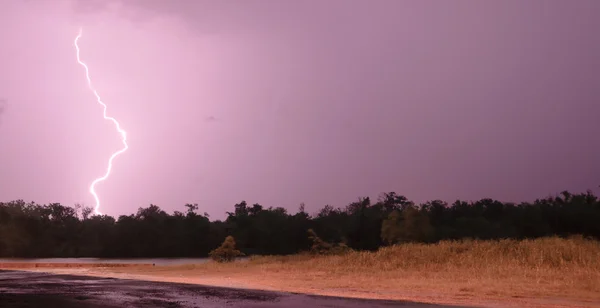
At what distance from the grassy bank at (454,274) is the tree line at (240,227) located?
192 ft

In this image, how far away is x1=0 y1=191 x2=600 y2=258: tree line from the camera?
334 feet

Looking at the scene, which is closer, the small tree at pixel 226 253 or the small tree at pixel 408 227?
the small tree at pixel 226 253

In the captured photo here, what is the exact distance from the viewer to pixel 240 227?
405 feet

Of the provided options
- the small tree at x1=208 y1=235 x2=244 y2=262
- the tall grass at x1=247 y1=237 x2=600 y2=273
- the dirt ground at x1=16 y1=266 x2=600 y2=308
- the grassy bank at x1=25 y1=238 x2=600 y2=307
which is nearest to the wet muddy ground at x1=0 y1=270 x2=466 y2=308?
the dirt ground at x1=16 y1=266 x2=600 y2=308

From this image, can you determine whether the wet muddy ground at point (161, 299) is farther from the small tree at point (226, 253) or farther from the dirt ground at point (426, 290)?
the small tree at point (226, 253)

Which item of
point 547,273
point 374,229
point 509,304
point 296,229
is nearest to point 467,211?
point 374,229

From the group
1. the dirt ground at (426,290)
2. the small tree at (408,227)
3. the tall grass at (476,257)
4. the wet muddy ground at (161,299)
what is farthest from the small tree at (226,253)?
the small tree at (408,227)

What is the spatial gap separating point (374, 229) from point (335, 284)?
75440mm

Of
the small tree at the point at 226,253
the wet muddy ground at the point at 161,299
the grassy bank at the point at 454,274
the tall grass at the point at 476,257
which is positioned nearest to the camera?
the wet muddy ground at the point at 161,299

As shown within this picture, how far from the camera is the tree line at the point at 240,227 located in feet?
334

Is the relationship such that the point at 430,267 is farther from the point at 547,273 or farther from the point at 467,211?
the point at 467,211

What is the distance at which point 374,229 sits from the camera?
4117 inches

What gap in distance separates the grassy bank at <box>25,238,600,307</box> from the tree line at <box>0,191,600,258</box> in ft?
192

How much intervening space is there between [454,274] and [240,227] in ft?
309
